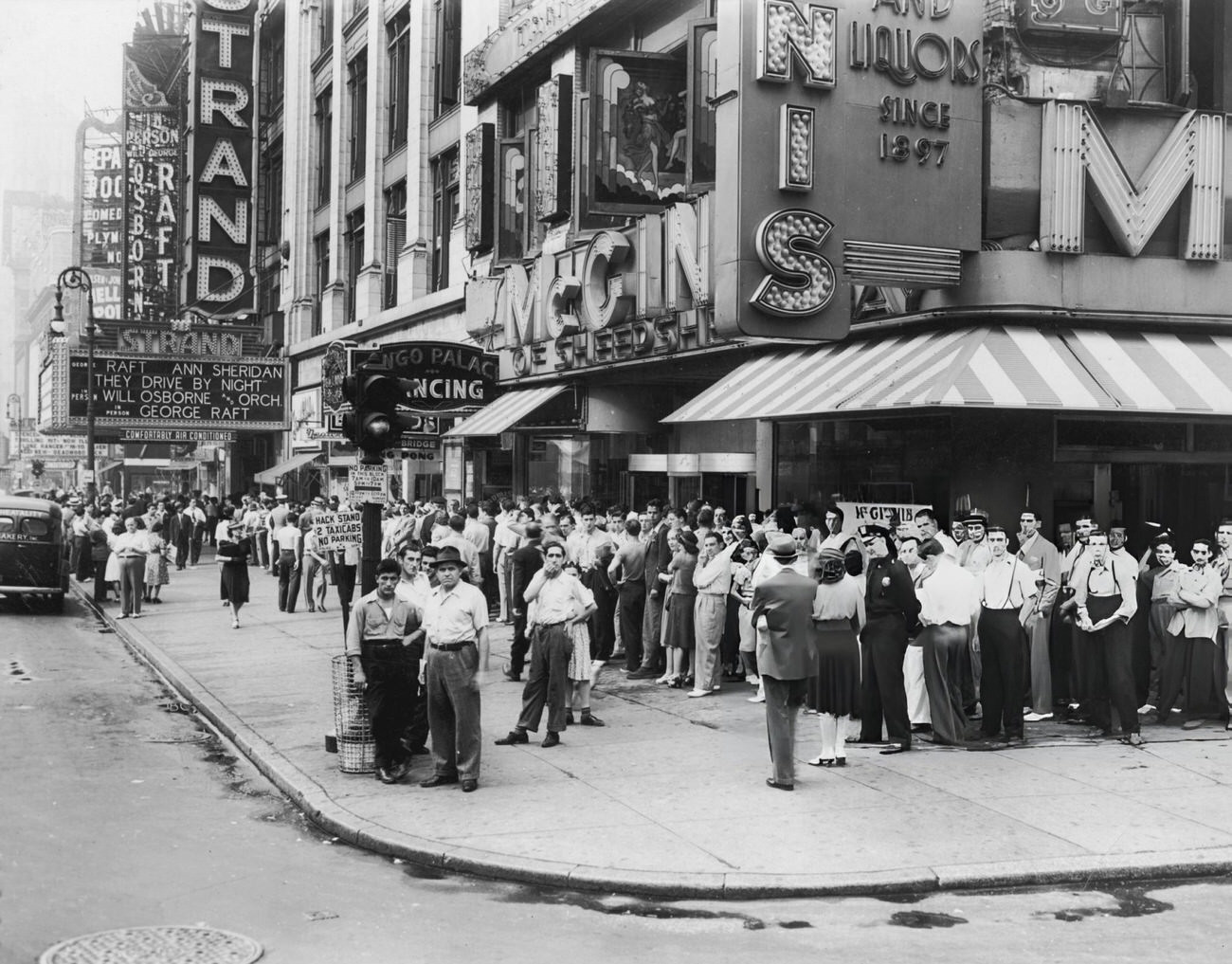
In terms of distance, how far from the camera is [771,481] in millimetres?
18125

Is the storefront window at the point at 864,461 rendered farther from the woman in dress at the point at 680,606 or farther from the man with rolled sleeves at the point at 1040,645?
the woman in dress at the point at 680,606

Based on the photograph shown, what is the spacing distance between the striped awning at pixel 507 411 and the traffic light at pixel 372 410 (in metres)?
12.6

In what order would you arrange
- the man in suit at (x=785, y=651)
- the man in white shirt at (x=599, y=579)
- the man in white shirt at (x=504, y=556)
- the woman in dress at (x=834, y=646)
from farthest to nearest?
the man in white shirt at (x=504, y=556), the man in white shirt at (x=599, y=579), the woman in dress at (x=834, y=646), the man in suit at (x=785, y=651)

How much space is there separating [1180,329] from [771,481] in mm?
5788

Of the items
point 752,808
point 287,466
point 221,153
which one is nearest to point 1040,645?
point 752,808

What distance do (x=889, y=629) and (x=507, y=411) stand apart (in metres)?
15.4

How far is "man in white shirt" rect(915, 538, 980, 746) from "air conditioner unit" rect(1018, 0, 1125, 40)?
7460 mm

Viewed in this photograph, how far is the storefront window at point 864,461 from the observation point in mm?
14609

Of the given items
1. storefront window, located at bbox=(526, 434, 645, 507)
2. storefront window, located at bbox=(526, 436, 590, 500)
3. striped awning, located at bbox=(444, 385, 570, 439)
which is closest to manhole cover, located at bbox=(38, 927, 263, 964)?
striped awning, located at bbox=(444, 385, 570, 439)

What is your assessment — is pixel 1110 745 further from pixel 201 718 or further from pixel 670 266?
pixel 670 266

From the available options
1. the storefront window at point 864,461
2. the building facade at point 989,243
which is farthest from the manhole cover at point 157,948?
the storefront window at point 864,461

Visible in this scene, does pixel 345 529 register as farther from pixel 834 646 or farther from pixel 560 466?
pixel 560 466

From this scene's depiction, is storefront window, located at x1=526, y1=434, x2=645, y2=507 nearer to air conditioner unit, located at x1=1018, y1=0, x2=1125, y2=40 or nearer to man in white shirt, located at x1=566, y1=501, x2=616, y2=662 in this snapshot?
man in white shirt, located at x1=566, y1=501, x2=616, y2=662

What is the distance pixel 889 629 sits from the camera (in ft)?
34.1
